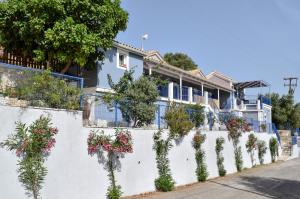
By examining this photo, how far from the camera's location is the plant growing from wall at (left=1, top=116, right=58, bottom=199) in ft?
32.5

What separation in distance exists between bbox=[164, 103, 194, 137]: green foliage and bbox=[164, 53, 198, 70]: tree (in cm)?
4240

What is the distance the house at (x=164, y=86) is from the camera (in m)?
16.6

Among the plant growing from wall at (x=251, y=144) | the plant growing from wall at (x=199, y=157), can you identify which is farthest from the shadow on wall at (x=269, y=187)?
the plant growing from wall at (x=251, y=144)

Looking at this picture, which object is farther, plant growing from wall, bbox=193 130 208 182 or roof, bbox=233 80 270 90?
roof, bbox=233 80 270 90

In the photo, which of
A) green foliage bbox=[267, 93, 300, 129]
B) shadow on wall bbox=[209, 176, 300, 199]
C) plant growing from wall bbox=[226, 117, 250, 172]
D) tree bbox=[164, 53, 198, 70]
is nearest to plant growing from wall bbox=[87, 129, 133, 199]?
shadow on wall bbox=[209, 176, 300, 199]

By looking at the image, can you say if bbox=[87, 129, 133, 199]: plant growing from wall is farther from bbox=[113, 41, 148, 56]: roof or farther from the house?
bbox=[113, 41, 148, 56]: roof

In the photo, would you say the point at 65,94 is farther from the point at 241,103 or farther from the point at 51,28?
the point at 241,103

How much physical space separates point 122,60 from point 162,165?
8.56m

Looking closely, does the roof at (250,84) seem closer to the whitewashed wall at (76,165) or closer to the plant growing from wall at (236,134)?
the plant growing from wall at (236,134)

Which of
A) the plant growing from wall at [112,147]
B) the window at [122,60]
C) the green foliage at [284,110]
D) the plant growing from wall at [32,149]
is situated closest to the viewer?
the plant growing from wall at [32,149]

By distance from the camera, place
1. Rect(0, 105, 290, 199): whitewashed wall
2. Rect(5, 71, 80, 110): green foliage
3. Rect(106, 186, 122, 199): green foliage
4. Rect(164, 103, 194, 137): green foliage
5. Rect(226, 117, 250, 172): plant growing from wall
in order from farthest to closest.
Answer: Rect(226, 117, 250, 172): plant growing from wall, Rect(164, 103, 194, 137): green foliage, Rect(106, 186, 122, 199): green foliage, Rect(5, 71, 80, 110): green foliage, Rect(0, 105, 290, 199): whitewashed wall

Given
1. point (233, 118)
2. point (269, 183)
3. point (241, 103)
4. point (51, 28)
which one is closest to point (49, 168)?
point (51, 28)

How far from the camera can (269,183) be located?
18.5 m

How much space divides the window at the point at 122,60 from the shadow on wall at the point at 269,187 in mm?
8431
